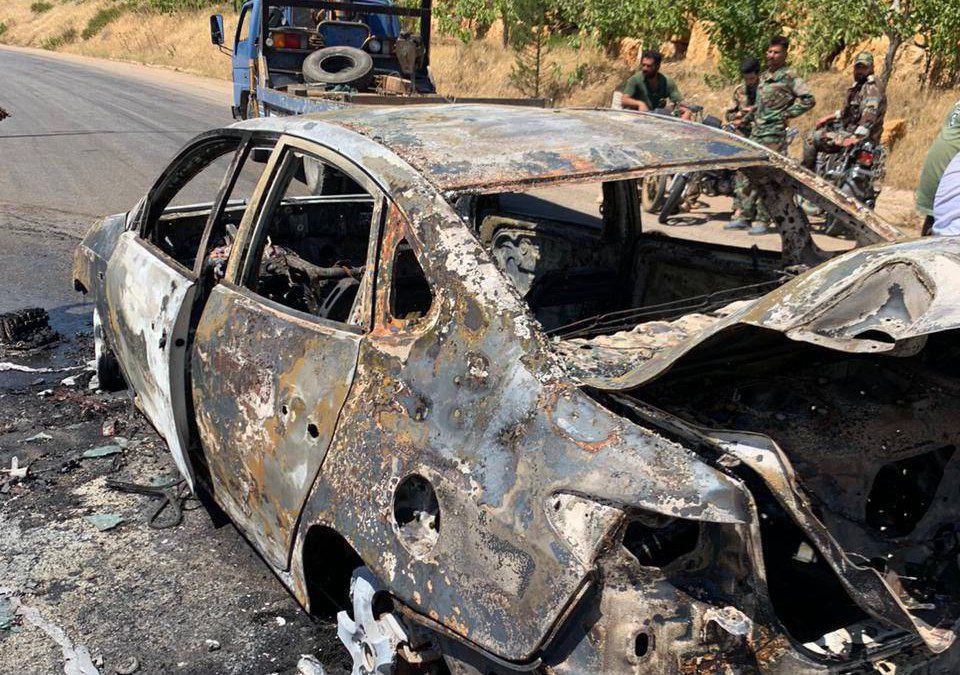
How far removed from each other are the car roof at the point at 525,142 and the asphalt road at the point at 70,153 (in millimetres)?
4101

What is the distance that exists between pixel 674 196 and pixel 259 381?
7903mm

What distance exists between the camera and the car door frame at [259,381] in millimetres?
2686

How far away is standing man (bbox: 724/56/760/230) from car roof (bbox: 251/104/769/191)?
6.73m

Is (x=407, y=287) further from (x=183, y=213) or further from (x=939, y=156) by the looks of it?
(x=939, y=156)

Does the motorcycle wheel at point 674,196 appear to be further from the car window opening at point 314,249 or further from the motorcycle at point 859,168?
the car window opening at point 314,249

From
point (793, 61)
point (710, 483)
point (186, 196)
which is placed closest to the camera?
point (710, 483)

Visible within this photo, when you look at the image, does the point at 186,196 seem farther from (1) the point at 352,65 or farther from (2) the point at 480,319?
(2) the point at 480,319

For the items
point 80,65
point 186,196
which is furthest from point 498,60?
point 80,65

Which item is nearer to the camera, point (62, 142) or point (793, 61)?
point (62, 142)

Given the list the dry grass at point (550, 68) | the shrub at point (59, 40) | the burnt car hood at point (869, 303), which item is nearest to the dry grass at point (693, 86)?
the dry grass at point (550, 68)

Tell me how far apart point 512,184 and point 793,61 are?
52.7 ft

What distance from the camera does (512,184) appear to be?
9.03 feet

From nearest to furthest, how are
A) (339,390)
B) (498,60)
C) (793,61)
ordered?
1. (339,390)
2. (793,61)
3. (498,60)

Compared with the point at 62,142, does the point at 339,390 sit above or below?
above
